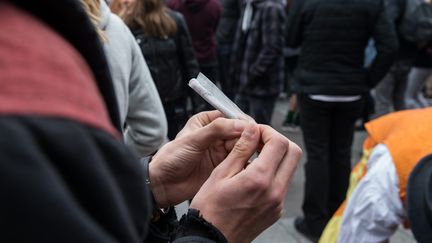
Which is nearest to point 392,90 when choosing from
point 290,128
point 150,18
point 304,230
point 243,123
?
point 290,128

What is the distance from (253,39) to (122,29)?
2346 millimetres

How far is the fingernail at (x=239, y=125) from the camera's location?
3.41 ft

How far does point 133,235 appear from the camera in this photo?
495 mm

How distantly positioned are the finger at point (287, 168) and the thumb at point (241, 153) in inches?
2.3

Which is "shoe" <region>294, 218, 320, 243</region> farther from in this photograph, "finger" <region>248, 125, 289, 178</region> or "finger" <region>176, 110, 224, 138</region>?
"finger" <region>248, 125, 289, 178</region>

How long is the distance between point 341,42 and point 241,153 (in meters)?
2.65

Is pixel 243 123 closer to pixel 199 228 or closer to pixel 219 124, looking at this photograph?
Answer: pixel 219 124

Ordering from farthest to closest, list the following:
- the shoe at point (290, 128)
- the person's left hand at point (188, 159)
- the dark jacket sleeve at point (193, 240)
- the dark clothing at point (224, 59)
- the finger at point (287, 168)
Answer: the shoe at point (290, 128)
the dark clothing at point (224, 59)
the person's left hand at point (188, 159)
the finger at point (287, 168)
the dark jacket sleeve at point (193, 240)

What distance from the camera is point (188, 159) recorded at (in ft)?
3.79

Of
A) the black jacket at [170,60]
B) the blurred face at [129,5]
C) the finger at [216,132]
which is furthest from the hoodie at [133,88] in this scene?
the blurred face at [129,5]

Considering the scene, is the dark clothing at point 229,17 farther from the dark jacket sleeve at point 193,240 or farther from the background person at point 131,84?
the dark jacket sleeve at point 193,240

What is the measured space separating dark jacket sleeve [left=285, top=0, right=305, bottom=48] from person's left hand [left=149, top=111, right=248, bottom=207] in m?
2.54

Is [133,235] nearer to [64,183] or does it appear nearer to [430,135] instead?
[64,183]

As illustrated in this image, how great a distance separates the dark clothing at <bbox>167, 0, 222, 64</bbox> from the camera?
4.90 m
